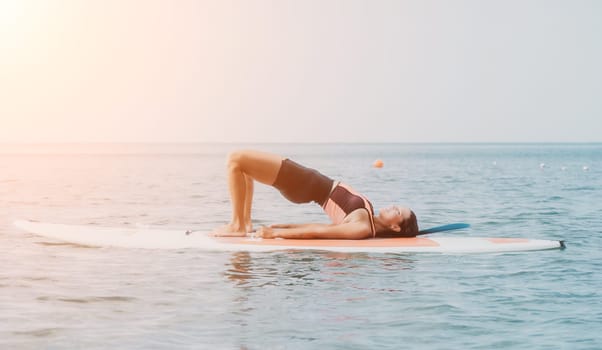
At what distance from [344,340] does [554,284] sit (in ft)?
9.54

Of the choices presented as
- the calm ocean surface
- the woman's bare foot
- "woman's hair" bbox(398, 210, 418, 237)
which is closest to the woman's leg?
the woman's bare foot

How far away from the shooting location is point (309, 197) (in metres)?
9.44

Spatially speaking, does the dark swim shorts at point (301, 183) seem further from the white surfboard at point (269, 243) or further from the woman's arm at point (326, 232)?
the white surfboard at point (269, 243)

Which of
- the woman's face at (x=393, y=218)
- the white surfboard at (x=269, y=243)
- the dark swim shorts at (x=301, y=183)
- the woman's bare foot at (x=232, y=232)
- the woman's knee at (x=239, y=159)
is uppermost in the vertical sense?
the woman's knee at (x=239, y=159)

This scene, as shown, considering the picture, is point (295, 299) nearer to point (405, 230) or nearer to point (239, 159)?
point (239, 159)

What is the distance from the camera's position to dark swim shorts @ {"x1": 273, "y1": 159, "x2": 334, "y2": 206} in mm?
9273

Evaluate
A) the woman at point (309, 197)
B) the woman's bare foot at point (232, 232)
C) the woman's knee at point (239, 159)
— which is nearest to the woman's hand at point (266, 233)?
the woman at point (309, 197)

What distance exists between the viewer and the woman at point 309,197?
364 inches

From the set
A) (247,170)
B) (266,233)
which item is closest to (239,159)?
(247,170)

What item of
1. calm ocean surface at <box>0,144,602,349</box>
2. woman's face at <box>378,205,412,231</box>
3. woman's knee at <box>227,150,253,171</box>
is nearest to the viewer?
calm ocean surface at <box>0,144,602,349</box>

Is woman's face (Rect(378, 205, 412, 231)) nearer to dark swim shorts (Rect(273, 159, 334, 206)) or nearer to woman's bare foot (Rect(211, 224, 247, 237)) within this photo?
dark swim shorts (Rect(273, 159, 334, 206))

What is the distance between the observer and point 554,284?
793 cm

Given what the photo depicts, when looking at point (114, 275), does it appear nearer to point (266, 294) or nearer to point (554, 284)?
point (266, 294)

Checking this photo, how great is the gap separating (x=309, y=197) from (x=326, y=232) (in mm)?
422
